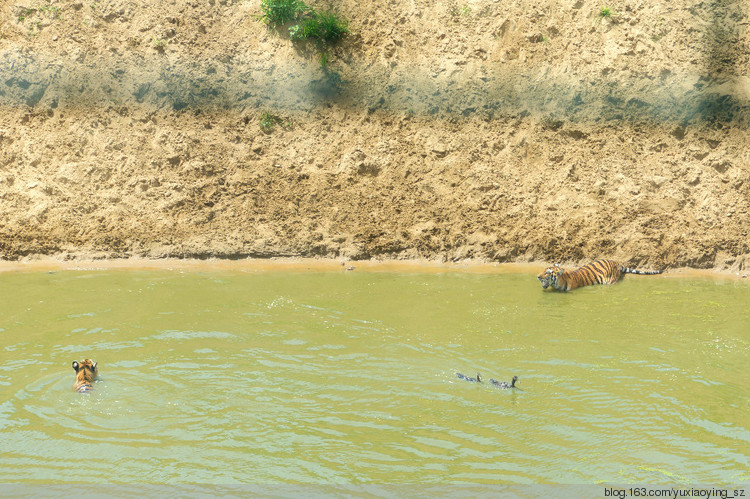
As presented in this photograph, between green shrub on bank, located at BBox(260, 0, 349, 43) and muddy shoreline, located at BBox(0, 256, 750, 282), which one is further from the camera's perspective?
green shrub on bank, located at BBox(260, 0, 349, 43)

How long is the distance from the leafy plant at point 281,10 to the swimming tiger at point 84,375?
8469mm

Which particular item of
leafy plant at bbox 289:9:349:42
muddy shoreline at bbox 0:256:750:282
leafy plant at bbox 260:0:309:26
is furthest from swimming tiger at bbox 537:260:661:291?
leafy plant at bbox 260:0:309:26

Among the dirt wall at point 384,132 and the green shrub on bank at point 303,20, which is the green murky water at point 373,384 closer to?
the dirt wall at point 384,132

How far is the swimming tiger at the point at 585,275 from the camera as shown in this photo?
1005 cm

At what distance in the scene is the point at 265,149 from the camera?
1272 centimetres

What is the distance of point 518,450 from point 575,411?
873 mm

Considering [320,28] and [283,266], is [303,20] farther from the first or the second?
[283,266]

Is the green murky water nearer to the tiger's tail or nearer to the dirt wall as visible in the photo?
the tiger's tail

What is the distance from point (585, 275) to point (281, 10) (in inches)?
272

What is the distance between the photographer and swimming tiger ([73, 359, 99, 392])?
6379 mm

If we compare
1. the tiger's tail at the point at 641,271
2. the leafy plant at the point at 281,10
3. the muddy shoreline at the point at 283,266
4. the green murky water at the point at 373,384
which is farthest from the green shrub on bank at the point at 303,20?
the tiger's tail at the point at 641,271

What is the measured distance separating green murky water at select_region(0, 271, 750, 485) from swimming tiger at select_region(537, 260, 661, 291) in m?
0.21

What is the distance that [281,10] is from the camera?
43.8 feet

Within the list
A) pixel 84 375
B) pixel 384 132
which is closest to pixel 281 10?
pixel 384 132
